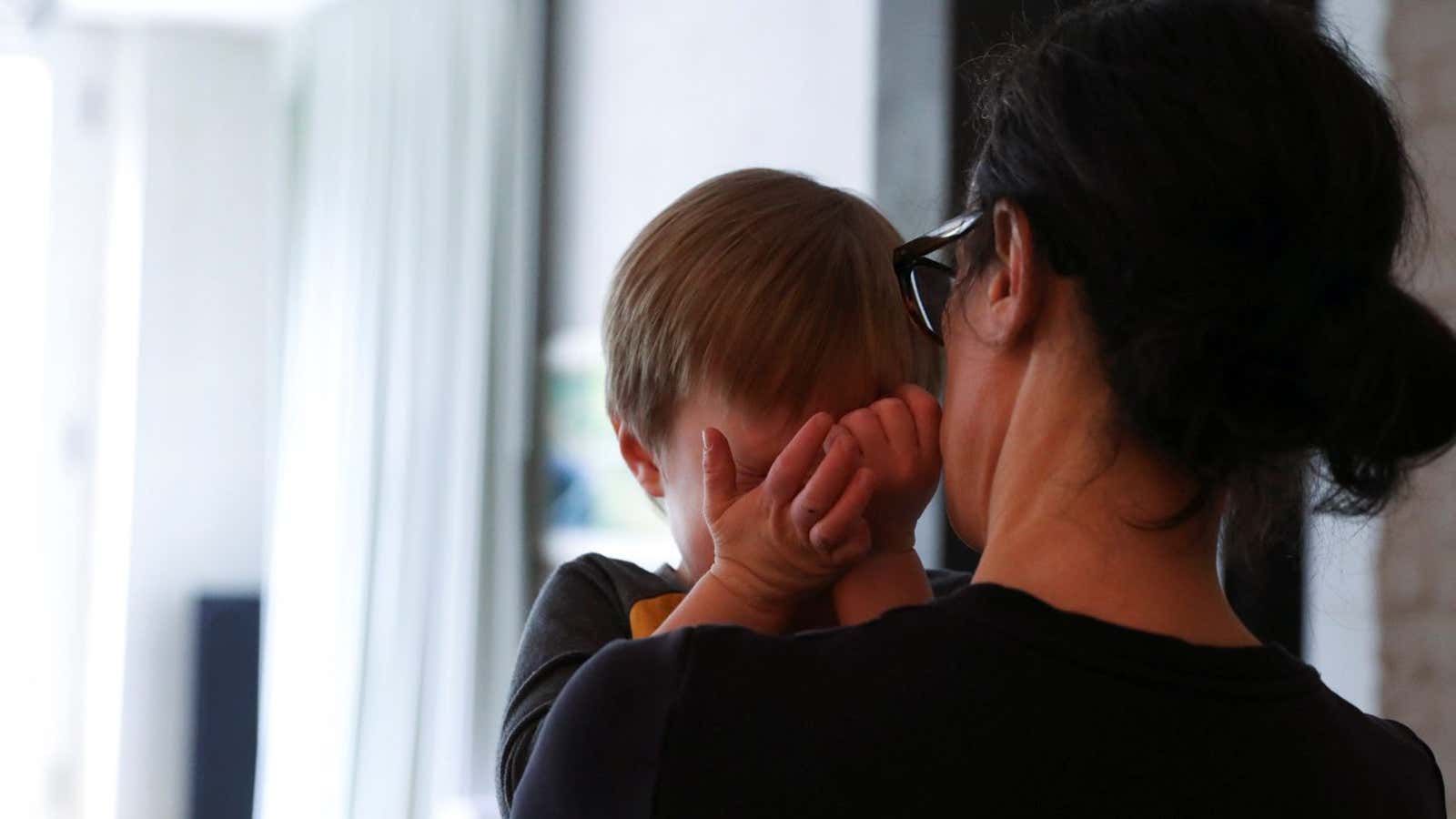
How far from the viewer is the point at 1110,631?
0.73 meters

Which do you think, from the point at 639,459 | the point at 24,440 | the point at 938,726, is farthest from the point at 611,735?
the point at 24,440

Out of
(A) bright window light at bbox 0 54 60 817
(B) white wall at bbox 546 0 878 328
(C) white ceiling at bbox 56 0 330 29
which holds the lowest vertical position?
(A) bright window light at bbox 0 54 60 817

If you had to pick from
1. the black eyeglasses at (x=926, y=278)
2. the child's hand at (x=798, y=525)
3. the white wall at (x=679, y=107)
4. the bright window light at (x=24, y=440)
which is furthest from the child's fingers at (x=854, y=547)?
the bright window light at (x=24, y=440)

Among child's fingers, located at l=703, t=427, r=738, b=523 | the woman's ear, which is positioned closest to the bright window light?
child's fingers, located at l=703, t=427, r=738, b=523

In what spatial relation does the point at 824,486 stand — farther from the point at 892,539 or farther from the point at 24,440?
the point at 24,440

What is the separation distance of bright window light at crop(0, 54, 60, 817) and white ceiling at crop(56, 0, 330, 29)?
13.4 inches

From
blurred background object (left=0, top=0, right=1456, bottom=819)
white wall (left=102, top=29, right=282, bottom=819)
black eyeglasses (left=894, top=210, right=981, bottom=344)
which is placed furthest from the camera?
white wall (left=102, top=29, right=282, bottom=819)

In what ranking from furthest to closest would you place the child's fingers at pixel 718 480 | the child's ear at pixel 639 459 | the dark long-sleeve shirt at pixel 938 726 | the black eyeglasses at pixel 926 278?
the child's ear at pixel 639 459, the child's fingers at pixel 718 480, the black eyeglasses at pixel 926 278, the dark long-sleeve shirt at pixel 938 726

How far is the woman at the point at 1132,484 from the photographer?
0.71 meters

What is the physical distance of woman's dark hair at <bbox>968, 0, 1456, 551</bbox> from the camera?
0.72 m

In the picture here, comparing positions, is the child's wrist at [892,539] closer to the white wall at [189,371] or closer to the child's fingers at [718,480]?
the child's fingers at [718,480]

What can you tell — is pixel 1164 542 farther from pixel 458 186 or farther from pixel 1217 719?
pixel 458 186

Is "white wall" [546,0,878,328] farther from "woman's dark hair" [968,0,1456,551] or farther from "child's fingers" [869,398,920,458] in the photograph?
"woman's dark hair" [968,0,1456,551]

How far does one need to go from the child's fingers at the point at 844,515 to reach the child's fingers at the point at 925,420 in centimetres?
6
